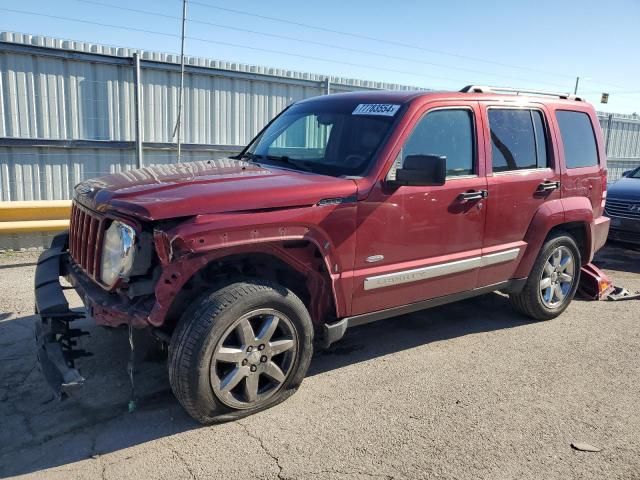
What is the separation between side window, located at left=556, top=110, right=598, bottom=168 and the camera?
524 centimetres

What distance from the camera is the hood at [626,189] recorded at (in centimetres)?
836

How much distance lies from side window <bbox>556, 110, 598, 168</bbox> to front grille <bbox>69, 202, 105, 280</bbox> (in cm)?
421

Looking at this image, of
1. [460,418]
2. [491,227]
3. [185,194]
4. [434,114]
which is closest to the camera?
[185,194]

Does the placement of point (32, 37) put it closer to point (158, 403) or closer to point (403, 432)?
point (158, 403)

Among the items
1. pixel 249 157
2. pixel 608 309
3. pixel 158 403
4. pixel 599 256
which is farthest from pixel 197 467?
pixel 599 256

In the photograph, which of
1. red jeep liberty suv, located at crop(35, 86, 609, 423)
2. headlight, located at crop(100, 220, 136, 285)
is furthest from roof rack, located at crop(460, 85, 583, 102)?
headlight, located at crop(100, 220, 136, 285)

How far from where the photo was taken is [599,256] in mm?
8945

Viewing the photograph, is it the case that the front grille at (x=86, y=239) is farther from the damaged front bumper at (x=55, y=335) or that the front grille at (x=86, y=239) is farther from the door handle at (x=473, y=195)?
the door handle at (x=473, y=195)

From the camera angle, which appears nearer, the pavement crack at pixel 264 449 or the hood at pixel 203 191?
the pavement crack at pixel 264 449

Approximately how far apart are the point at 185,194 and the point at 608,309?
4892 millimetres

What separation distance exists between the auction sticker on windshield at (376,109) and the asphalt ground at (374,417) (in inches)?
76.5

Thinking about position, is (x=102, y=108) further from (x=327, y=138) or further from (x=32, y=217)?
(x=327, y=138)

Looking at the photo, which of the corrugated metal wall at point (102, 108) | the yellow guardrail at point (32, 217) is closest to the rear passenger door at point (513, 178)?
the yellow guardrail at point (32, 217)

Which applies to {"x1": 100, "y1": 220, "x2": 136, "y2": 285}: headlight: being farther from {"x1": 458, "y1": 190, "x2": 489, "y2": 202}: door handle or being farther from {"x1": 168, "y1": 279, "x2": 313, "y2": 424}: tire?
{"x1": 458, "y1": 190, "x2": 489, "y2": 202}: door handle
